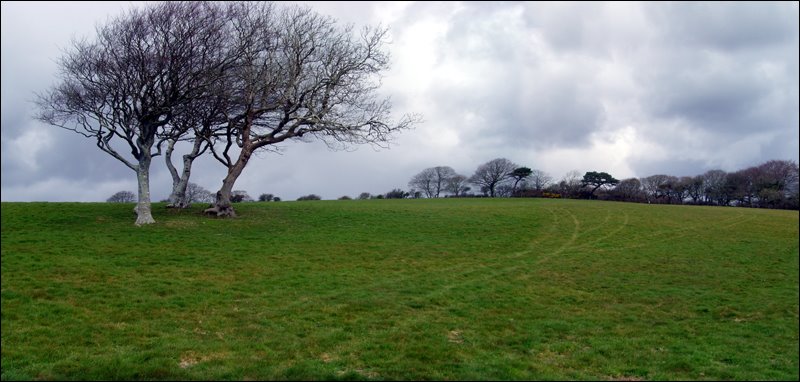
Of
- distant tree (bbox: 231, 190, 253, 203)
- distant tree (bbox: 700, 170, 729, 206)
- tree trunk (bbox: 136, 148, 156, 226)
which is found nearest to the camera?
distant tree (bbox: 700, 170, 729, 206)

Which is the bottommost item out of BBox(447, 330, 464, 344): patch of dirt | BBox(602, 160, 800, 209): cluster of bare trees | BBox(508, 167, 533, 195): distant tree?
BBox(447, 330, 464, 344): patch of dirt

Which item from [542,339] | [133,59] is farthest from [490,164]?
[542,339]

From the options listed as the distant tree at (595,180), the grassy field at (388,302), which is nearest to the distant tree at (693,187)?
the grassy field at (388,302)

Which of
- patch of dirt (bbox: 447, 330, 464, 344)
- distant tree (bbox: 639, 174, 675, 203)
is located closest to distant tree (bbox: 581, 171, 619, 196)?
distant tree (bbox: 639, 174, 675, 203)

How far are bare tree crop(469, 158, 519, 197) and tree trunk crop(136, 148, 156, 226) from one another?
273ft

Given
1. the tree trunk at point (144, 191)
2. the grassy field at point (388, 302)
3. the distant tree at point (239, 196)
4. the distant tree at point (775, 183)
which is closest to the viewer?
the distant tree at point (775, 183)

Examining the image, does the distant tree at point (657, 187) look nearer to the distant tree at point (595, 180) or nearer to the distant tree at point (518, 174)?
the distant tree at point (595, 180)

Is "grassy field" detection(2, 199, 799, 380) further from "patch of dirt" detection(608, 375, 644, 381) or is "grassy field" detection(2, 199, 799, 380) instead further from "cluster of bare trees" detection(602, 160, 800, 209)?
"cluster of bare trees" detection(602, 160, 800, 209)

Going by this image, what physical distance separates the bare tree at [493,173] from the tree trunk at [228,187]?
77.9 metres

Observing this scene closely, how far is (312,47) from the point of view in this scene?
3319cm

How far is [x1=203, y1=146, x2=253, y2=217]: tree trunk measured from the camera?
32.6 m

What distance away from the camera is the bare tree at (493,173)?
10512 cm

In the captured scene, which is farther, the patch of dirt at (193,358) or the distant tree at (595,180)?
the distant tree at (595,180)

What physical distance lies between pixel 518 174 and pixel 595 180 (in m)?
31.8
